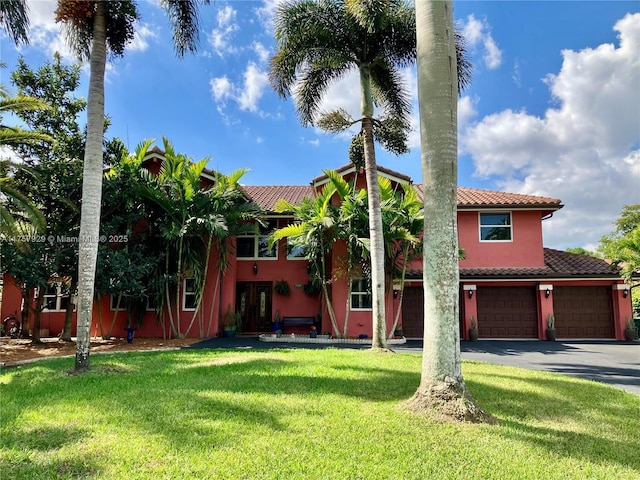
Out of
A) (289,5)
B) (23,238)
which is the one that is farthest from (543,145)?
(23,238)

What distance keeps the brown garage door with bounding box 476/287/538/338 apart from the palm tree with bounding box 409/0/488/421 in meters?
13.1

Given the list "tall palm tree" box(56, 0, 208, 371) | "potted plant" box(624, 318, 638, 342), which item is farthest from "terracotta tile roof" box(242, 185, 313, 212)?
"potted plant" box(624, 318, 638, 342)

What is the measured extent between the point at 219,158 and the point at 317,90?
16.1ft

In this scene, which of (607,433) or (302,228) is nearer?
(607,433)

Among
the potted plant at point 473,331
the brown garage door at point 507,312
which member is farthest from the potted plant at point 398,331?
the brown garage door at point 507,312

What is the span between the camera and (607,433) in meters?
4.75

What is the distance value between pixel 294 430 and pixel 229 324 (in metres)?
12.3

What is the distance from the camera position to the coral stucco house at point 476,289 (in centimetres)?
1645

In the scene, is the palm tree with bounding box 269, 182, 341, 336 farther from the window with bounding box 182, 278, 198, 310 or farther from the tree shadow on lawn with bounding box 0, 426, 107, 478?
the tree shadow on lawn with bounding box 0, 426, 107, 478

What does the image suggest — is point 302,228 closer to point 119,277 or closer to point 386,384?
point 119,277

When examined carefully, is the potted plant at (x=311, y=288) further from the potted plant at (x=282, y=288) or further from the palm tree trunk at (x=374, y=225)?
the palm tree trunk at (x=374, y=225)

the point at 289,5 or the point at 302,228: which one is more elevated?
the point at 289,5

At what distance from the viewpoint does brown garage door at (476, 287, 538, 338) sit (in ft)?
56.1

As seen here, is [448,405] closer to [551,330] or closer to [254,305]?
[254,305]
